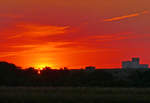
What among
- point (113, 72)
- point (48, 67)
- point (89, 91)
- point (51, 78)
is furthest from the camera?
point (113, 72)

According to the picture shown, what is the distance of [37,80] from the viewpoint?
65.6 m

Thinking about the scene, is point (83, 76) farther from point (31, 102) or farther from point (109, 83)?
point (31, 102)

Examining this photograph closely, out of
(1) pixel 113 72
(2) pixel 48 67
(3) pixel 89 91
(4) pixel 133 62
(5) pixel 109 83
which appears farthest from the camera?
(4) pixel 133 62

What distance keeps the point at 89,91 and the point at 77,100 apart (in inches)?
330

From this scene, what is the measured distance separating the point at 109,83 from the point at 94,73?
8489 millimetres

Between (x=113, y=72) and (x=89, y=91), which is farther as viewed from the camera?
(x=113, y=72)

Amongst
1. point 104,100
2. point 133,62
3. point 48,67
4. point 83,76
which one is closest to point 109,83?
point 83,76

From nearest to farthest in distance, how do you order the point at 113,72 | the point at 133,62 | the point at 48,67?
the point at 48,67, the point at 113,72, the point at 133,62

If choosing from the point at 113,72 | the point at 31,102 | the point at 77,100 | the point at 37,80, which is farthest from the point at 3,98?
the point at 113,72

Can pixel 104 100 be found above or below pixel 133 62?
below

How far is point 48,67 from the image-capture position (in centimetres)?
7350

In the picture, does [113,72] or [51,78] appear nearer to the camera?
[51,78]

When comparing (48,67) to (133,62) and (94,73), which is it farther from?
(133,62)

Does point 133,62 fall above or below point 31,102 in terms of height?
above
